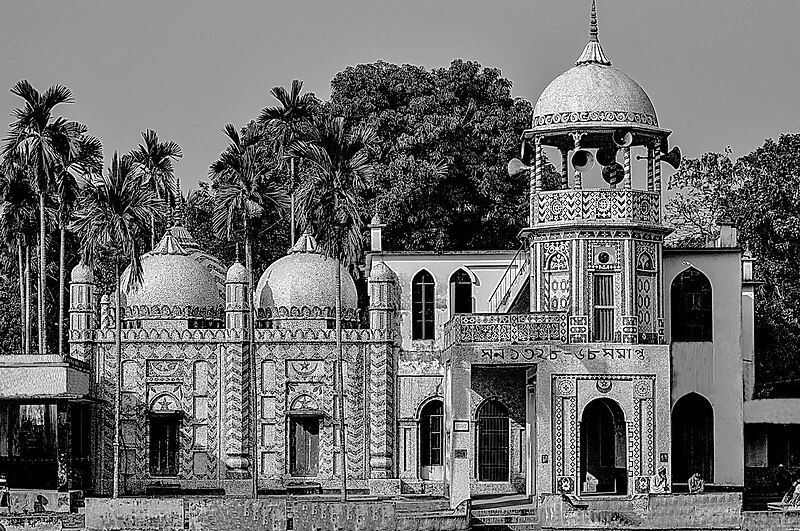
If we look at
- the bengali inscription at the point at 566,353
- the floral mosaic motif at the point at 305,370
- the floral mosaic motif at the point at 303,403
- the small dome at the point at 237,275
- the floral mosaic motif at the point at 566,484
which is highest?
the small dome at the point at 237,275

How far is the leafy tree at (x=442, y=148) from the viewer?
66562mm

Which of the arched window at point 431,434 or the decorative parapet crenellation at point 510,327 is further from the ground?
the decorative parapet crenellation at point 510,327

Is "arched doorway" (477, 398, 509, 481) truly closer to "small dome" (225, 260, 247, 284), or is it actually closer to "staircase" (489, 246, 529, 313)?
"staircase" (489, 246, 529, 313)

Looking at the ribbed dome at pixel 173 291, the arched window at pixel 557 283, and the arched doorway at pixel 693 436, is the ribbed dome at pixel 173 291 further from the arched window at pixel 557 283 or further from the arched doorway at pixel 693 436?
the arched doorway at pixel 693 436

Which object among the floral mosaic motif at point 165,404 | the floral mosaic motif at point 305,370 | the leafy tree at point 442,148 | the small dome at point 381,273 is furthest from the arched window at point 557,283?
the leafy tree at point 442,148

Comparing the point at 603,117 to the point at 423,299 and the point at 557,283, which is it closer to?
the point at 557,283

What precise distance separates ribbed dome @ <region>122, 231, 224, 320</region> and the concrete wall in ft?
51.0

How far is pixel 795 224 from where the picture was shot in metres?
61.7

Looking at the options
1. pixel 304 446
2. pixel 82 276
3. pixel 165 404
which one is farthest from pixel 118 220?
pixel 304 446

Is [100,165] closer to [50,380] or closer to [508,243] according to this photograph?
[50,380]

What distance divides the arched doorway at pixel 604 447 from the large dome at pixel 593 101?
7.66 m

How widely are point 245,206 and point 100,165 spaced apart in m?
5.03

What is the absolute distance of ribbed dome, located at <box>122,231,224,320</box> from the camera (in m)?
57.4

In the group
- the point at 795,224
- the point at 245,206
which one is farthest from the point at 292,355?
the point at 795,224
